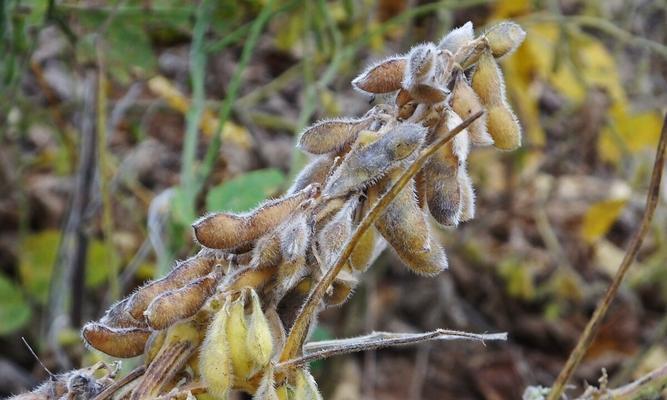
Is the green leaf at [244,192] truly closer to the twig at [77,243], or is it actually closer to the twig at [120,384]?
the twig at [77,243]

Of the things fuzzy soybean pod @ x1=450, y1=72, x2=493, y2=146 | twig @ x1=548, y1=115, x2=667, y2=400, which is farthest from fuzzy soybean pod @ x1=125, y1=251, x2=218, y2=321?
twig @ x1=548, y1=115, x2=667, y2=400

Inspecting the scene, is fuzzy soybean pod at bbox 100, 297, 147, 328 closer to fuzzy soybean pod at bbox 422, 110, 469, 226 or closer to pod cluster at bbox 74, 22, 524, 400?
pod cluster at bbox 74, 22, 524, 400

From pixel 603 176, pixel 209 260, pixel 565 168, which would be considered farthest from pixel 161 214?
pixel 603 176

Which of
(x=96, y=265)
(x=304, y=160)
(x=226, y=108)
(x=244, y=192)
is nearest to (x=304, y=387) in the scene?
(x=244, y=192)

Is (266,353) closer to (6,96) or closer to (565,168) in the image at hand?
(6,96)

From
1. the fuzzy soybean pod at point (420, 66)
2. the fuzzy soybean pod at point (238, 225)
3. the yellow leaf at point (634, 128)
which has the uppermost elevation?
the fuzzy soybean pod at point (420, 66)

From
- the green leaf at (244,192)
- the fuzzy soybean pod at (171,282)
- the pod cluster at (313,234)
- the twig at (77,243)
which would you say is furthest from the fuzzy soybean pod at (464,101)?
the twig at (77,243)
